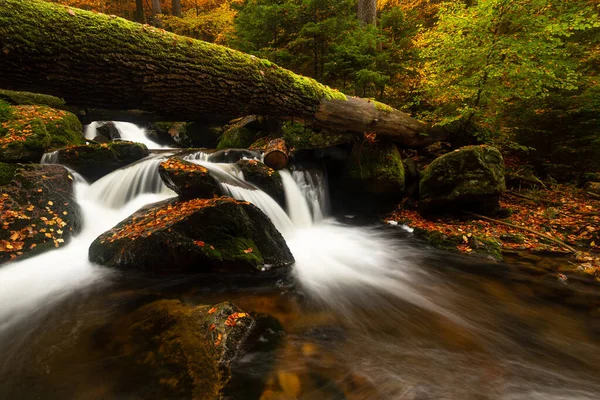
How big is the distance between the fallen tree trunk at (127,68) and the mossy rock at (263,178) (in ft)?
7.37

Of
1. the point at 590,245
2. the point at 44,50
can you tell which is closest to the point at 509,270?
the point at 590,245

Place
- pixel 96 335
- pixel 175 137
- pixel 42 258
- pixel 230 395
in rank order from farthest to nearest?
pixel 175 137 < pixel 42 258 < pixel 96 335 < pixel 230 395

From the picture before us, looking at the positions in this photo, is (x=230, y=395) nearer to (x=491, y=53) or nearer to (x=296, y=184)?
(x=296, y=184)

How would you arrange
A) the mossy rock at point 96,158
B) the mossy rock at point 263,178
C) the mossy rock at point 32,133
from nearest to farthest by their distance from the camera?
the mossy rock at point 32,133 → the mossy rock at point 96,158 → the mossy rock at point 263,178

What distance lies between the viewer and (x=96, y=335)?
8.96 feet

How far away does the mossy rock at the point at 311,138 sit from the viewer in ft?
24.5

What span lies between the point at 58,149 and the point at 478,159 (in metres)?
10.3

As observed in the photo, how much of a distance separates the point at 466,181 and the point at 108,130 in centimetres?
1330

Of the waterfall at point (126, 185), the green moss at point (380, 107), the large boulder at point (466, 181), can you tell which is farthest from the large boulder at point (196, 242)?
the large boulder at point (466, 181)

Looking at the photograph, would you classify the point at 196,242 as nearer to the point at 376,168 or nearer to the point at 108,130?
the point at 376,168

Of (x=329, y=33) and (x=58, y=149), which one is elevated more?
(x=329, y=33)

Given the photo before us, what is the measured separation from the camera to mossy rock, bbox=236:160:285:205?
7016 mm

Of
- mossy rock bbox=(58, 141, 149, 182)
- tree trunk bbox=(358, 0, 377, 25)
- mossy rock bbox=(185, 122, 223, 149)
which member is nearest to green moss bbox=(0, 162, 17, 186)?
mossy rock bbox=(58, 141, 149, 182)

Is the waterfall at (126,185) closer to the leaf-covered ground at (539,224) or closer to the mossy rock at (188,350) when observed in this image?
the mossy rock at (188,350)
